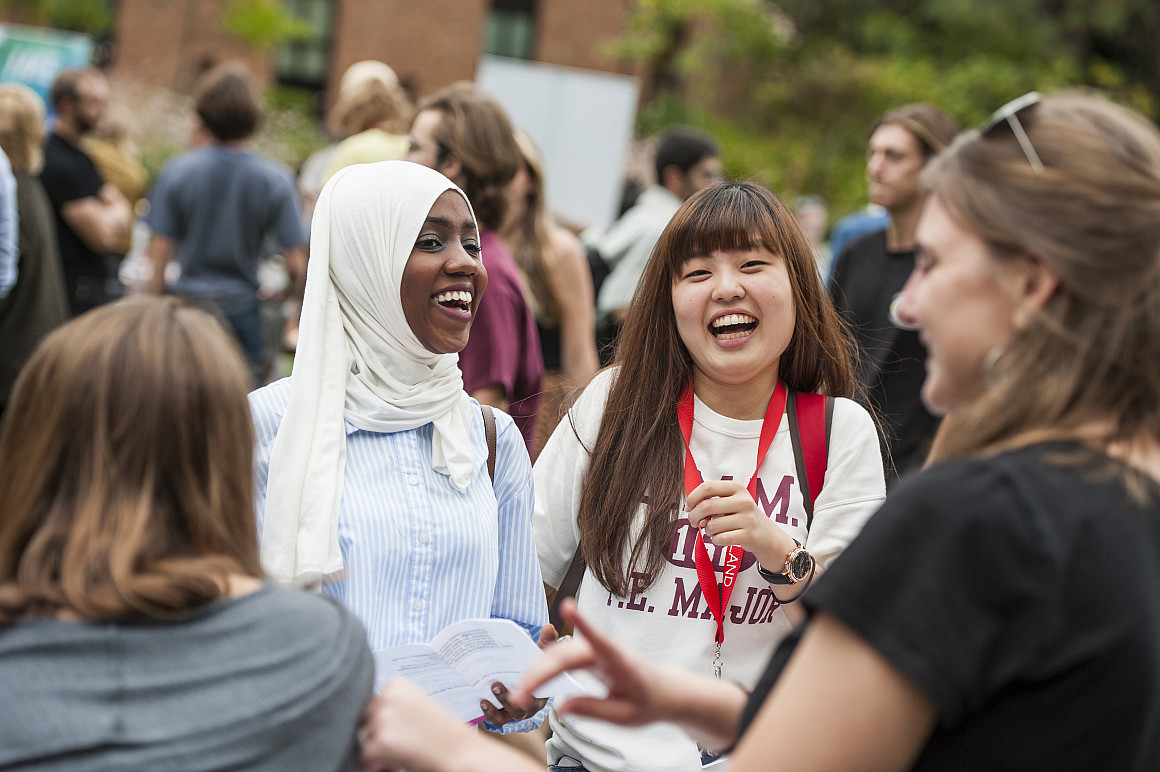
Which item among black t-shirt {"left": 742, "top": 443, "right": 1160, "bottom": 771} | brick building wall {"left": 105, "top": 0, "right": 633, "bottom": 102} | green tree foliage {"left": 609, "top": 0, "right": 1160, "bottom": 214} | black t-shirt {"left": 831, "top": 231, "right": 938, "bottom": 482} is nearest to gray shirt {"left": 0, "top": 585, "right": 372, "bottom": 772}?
black t-shirt {"left": 742, "top": 443, "right": 1160, "bottom": 771}

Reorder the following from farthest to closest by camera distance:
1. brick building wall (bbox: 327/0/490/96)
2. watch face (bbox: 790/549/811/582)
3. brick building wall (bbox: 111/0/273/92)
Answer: brick building wall (bbox: 327/0/490/96)
brick building wall (bbox: 111/0/273/92)
watch face (bbox: 790/549/811/582)

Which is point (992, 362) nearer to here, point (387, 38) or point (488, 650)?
point (488, 650)

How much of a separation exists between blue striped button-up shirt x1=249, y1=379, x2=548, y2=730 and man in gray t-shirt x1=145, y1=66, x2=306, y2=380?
402 cm

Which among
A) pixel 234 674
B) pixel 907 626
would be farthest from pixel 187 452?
pixel 907 626

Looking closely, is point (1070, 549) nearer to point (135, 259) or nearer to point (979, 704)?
point (979, 704)

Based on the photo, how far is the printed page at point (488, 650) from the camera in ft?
6.77

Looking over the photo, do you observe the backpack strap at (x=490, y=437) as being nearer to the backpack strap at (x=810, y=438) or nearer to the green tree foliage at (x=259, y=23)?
the backpack strap at (x=810, y=438)

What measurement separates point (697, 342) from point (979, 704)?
1467 millimetres


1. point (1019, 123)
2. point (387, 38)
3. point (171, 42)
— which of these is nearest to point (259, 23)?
point (171, 42)

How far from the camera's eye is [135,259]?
412 inches

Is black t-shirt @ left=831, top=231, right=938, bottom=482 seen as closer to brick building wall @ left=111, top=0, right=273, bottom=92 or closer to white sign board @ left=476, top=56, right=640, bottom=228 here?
white sign board @ left=476, top=56, right=640, bottom=228

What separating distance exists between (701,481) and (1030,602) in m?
1.35

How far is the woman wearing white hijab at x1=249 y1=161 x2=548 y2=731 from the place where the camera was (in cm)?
236

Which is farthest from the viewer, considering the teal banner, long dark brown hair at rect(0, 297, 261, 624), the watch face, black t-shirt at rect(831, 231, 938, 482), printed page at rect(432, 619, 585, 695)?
the teal banner
